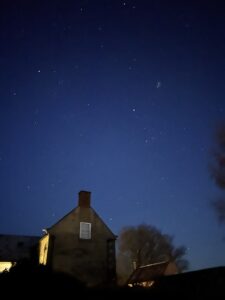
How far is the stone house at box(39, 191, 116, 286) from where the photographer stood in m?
31.3

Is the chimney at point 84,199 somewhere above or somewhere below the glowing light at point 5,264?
above

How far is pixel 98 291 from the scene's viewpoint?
16.0 metres

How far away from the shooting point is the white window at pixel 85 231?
108 ft

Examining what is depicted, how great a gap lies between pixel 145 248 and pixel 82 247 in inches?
1355

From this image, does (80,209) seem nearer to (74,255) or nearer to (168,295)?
(74,255)

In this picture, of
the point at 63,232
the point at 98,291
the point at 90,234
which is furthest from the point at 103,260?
the point at 98,291

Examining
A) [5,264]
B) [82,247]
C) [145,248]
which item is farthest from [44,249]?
[145,248]

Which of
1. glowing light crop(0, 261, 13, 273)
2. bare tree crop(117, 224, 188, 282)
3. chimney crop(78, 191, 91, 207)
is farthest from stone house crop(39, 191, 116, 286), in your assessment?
bare tree crop(117, 224, 188, 282)

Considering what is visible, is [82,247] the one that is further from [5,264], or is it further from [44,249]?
[5,264]

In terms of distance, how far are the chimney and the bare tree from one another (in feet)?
102

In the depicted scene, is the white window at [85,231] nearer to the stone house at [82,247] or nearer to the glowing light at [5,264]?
the stone house at [82,247]

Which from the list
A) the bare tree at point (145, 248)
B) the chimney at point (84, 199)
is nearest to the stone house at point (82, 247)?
the chimney at point (84, 199)

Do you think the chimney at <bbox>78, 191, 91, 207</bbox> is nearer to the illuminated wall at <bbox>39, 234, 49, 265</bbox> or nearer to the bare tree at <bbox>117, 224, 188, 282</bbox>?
the illuminated wall at <bbox>39, 234, 49, 265</bbox>

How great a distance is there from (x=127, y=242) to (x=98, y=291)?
5246 cm
